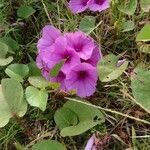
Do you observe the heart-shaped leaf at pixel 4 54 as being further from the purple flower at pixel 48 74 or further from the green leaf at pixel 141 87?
the green leaf at pixel 141 87

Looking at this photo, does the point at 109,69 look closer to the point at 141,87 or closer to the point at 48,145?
the point at 141,87

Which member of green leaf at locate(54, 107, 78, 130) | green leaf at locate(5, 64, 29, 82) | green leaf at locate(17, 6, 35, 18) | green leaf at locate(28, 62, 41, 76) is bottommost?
green leaf at locate(54, 107, 78, 130)

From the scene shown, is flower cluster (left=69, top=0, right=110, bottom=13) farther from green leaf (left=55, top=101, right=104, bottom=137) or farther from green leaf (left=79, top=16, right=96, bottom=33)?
green leaf (left=55, top=101, right=104, bottom=137)

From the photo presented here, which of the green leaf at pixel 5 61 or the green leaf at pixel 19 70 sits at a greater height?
the green leaf at pixel 5 61

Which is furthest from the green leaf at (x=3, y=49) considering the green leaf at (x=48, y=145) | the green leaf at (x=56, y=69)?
the green leaf at (x=48, y=145)

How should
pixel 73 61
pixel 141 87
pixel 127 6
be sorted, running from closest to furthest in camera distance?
pixel 141 87
pixel 73 61
pixel 127 6

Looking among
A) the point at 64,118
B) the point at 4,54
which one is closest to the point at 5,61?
the point at 4,54

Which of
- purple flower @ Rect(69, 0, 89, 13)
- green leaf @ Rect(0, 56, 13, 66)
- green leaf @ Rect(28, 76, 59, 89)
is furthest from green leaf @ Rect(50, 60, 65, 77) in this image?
purple flower @ Rect(69, 0, 89, 13)
